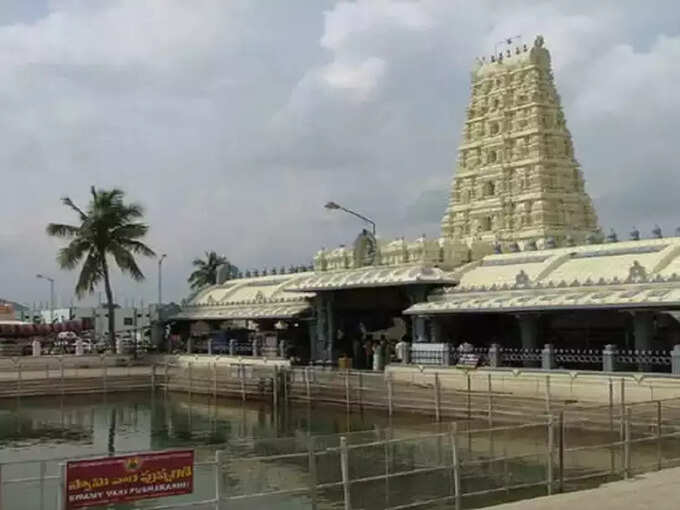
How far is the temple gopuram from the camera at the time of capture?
35281 millimetres

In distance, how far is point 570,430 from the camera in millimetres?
26031

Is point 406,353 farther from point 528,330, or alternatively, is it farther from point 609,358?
point 609,358

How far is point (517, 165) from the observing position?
55.4m

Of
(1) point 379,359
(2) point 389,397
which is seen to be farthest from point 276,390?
(2) point 389,397

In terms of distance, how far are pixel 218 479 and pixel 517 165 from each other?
45.0 meters

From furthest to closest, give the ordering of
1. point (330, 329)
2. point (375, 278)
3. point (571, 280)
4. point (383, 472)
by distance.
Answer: point (330, 329)
point (375, 278)
point (571, 280)
point (383, 472)

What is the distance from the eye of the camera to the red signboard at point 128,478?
11.8 m

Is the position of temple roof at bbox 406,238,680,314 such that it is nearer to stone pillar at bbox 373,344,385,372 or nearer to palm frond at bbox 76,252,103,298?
stone pillar at bbox 373,344,385,372

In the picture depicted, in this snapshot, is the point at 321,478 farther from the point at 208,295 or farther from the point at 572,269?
the point at 208,295

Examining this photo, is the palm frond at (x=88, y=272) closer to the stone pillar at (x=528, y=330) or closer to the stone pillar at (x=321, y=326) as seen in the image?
the stone pillar at (x=321, y=326)

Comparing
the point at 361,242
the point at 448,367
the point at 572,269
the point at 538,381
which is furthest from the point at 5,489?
the point at 361,242

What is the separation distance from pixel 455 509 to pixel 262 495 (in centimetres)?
353

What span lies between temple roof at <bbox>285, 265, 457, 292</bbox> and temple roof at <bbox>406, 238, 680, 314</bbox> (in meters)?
0.81

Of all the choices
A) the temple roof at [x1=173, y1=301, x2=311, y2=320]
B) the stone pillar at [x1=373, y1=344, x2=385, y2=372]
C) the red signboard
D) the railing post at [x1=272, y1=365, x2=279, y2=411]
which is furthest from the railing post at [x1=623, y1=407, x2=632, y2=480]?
the temple roof at [x1=173, y1=301, x2=311, y2=320]
